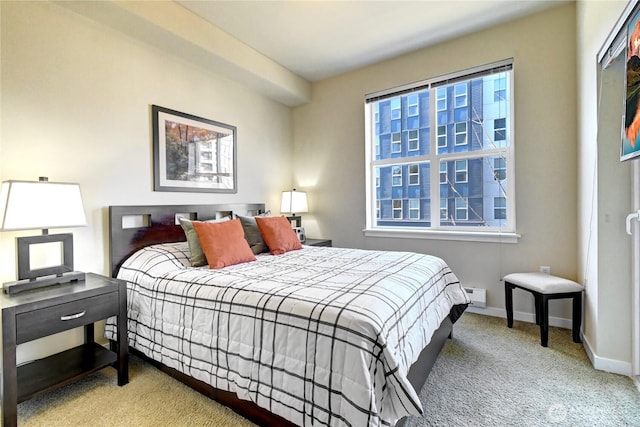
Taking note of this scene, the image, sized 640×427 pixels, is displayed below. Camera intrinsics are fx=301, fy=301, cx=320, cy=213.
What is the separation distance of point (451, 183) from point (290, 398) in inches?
109

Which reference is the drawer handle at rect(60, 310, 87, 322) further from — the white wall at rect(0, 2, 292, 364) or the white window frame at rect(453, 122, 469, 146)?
the white window frame at rect(453, 122, 469, 146)

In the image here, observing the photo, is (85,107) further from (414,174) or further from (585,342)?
(585,342)

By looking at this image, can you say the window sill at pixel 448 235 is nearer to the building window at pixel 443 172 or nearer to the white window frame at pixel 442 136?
the building window at pixel 443 172

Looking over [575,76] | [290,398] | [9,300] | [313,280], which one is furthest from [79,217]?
[575,76]

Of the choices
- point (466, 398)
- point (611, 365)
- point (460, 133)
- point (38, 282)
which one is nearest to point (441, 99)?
point (460, 133)

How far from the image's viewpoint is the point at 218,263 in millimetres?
2188

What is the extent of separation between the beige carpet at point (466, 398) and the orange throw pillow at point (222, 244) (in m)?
0.83

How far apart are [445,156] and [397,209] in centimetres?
81

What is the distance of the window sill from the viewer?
115 inches

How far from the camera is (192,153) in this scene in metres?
2.97

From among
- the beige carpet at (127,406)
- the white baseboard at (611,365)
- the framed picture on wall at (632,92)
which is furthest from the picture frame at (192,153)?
the white baseboard at (611,365)

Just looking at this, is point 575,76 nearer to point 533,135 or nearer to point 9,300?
point 533,135

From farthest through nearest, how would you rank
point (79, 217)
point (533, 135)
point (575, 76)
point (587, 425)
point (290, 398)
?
1. point (533, 135)
2. point (575, 76)
3. point (79, 217)
4. point (587, 425)
5. point (290, 398)

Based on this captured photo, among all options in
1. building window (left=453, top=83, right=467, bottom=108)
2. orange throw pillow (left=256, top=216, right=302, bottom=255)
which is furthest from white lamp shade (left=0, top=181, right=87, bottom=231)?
building window (left=453, top=83, right=467, bottom=108)
